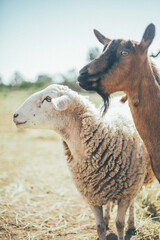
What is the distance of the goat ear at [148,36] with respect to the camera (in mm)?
1970

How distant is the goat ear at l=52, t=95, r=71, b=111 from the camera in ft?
7.72

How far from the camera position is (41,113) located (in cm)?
254

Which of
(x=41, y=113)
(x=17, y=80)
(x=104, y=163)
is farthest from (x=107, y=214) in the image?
(x=17, y=80)

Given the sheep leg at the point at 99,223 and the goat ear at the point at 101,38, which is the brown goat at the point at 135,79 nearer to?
the goat ear at the point at 101,38

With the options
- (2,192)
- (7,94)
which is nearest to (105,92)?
(2,192)

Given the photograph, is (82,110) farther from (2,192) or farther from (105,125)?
(2,192)

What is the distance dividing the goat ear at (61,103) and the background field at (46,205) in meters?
1.59

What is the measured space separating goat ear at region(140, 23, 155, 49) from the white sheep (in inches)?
40.1

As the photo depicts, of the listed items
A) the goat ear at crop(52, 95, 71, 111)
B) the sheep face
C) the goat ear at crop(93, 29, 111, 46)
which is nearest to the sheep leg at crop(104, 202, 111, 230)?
the sheep face

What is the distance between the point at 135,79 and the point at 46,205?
3.08m

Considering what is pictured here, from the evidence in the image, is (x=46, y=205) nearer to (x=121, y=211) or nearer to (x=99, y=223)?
(x=99, y=223)

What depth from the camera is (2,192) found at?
4.40 m

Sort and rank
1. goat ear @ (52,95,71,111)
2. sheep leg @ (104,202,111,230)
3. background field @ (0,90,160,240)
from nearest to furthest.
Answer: goat ear @ (52,95,71,111)
background field @ (0,90,160,240)
sheep leg @ (104,202,111,230)

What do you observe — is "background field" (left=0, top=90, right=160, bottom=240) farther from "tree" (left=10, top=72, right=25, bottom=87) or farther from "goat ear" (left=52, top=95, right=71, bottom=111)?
"tree" (left=10, top=72, right=25, bottom=87)
